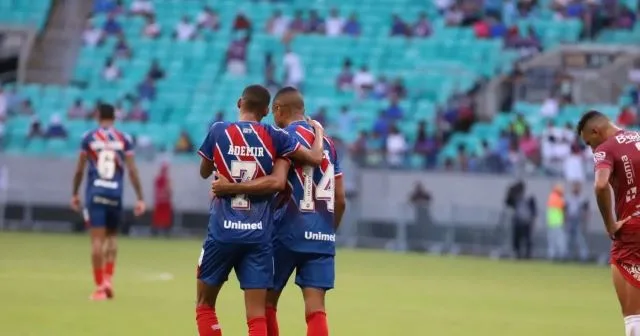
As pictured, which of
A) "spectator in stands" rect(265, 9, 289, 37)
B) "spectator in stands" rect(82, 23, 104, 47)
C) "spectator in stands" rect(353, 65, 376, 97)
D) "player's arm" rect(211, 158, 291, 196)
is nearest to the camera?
"player's arm" rect(211, 158, 291, 196)

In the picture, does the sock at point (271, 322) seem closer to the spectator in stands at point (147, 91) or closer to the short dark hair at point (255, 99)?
the short dark hair at point (255, 99)

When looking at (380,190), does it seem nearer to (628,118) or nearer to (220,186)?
(628,118)

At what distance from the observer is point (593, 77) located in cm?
3497

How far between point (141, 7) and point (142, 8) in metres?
0.06

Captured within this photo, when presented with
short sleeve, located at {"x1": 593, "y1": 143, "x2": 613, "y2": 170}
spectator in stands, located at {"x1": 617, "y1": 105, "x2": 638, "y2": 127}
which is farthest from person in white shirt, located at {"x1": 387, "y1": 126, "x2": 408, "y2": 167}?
short sleeve, located at {"x1": 593, "y1": 143, "x2": 613, "y2": 170}

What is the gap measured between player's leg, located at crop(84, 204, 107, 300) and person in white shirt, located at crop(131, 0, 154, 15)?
24226mm

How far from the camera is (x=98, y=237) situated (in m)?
18.6

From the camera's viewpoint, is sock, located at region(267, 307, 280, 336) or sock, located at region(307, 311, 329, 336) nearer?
sock, located at region(307, 311, 329, 336)

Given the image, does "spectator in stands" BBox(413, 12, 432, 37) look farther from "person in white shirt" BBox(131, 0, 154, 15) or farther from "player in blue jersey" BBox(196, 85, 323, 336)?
"player in blue jersey" BBox(196, 85, 323, 336)

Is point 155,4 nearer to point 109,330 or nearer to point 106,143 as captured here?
point 106,143

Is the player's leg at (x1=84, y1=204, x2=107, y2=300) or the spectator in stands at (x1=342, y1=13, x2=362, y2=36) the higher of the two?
the spectator in stands at (x1=342, y1=13, x2=362, y2=36)

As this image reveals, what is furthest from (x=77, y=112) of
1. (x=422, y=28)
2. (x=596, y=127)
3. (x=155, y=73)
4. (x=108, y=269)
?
(x=596, y=127)

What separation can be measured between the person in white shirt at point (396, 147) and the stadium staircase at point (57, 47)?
11249 mm

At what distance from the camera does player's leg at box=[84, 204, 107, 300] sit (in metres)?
18.6
